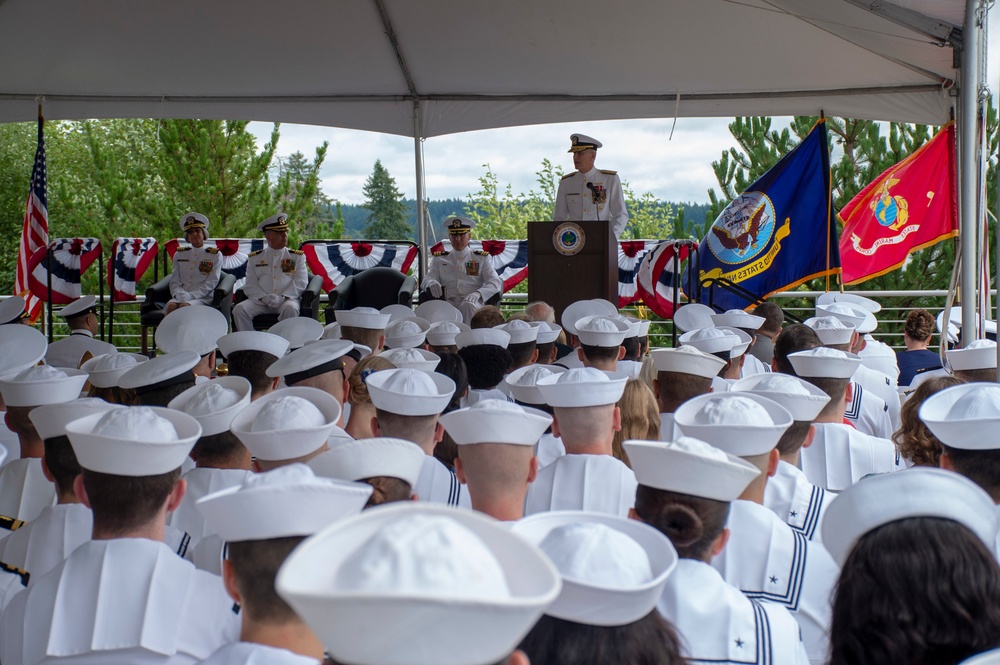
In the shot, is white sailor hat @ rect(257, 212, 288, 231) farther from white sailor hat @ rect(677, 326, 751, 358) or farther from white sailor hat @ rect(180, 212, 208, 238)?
white sailor hat @ rect(677, 326, 751, 358)

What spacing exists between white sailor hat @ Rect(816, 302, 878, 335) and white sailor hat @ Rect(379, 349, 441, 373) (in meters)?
2.92

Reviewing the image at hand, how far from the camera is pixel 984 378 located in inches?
163

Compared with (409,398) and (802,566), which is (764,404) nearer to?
(802,566)

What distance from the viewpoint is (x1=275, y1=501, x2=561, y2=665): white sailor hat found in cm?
88

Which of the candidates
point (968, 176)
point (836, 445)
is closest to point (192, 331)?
point (836, 445)

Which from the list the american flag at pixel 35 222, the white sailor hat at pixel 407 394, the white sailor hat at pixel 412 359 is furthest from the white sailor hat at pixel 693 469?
the american flag at pixel 35 222

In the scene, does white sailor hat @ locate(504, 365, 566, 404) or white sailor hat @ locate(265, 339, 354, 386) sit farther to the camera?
white sailor hat @ locate(265, 339, 354, 386)

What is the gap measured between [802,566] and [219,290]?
6.89m

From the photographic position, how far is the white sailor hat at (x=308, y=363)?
144 inches

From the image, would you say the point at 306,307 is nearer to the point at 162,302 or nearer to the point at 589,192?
the point at 162,302

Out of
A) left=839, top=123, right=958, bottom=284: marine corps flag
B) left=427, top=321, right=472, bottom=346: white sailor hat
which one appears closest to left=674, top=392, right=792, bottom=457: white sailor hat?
left=427, top=321, right=472, bottom=346: white sailor hat

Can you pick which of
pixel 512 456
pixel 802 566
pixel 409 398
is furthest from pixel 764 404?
pixel 409 398

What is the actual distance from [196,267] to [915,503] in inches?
327

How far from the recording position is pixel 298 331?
5.25 meters
